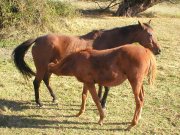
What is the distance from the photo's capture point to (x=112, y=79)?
19.0ft

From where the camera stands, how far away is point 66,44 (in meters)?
6.66

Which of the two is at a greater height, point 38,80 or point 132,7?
point 38,80

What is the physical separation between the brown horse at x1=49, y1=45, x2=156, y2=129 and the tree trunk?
11.8 meters

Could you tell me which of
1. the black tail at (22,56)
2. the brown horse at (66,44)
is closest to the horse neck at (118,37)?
the brown horse at (66,44)

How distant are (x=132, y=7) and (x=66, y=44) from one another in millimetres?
11446

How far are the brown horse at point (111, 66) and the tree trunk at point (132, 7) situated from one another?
11763mm

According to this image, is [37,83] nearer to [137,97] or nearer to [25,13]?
[137,97]

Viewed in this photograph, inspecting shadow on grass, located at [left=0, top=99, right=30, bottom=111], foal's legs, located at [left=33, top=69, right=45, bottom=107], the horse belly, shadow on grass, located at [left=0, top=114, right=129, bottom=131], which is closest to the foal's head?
the horse belly

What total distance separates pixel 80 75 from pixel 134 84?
2.73 ft

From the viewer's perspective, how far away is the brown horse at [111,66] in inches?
224

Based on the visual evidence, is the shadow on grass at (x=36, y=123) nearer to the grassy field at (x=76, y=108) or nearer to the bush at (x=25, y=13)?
the grassy field at (x=76, y=108)

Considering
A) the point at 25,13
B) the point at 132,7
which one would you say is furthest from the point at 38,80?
the point at 132,7

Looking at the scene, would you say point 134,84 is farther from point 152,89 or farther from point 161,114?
point 152,89

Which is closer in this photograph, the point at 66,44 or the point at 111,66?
the point at 111,66
